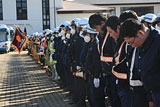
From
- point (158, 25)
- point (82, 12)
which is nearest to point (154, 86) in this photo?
point (158, 25)

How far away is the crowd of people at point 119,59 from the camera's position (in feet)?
11.4

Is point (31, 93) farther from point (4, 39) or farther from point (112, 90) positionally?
point (4, 39)

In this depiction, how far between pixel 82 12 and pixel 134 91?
38.6 meters

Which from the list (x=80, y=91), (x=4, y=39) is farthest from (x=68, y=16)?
(x=80, y=91)

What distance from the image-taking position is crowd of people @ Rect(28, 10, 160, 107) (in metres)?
3.46

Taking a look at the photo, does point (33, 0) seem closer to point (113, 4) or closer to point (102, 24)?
point (113, 4)

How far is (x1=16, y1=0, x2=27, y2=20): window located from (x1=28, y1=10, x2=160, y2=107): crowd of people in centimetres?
4348

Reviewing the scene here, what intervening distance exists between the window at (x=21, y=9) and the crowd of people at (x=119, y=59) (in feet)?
143

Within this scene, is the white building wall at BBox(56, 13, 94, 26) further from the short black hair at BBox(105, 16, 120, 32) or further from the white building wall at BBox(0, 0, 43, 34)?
the short black hair at BBox(105, 16, 120, 32)

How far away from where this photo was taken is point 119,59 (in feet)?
14.8

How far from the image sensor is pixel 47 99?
8.68 m

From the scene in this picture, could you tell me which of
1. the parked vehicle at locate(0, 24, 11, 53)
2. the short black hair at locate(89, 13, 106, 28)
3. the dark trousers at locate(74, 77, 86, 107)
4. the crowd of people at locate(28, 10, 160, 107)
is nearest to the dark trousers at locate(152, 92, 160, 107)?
the crowd of people at locate(28, 10, 160, 107)

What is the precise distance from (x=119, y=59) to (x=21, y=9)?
47.1 meters

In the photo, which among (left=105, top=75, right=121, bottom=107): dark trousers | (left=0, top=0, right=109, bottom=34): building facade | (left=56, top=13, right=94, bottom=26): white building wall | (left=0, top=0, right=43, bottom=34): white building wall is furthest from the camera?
(left=0, top=0, right=43, bottom=34): white building wall
